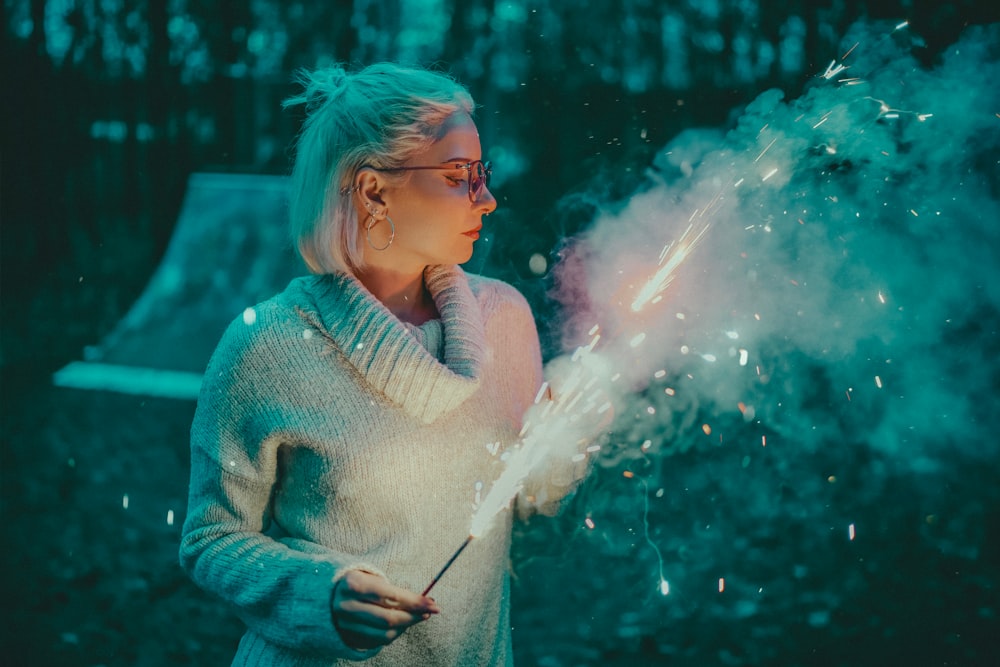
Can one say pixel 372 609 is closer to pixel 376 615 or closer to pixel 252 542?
pixel 376 615

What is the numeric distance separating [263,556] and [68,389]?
13.0 feet

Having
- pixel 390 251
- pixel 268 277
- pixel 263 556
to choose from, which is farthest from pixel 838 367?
pixel 268 277

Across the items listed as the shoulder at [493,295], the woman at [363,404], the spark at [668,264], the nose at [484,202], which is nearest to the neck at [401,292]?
the woman at [363,404]

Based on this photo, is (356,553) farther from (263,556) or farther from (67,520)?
(67,520)

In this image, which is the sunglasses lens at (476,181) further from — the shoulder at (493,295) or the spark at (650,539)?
the spark at (650,539)

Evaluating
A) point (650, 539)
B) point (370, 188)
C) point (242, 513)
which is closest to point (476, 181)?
point (370, 188)

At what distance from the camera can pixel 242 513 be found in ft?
5.81

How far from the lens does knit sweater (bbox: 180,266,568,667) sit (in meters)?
1.73

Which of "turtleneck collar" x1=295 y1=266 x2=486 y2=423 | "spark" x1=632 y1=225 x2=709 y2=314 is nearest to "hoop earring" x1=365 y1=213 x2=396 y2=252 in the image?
"turtleneck collar" x1=295 y1=266 x2=486 y2=423

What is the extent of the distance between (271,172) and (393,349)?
9.46 ft

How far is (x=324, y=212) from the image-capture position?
Answer: 185cm

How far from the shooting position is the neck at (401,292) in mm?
1938

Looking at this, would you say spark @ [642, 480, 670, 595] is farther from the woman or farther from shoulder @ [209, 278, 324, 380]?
shoulder @ [209, 278, 324, 380]

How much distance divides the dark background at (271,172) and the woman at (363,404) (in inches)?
55.5
